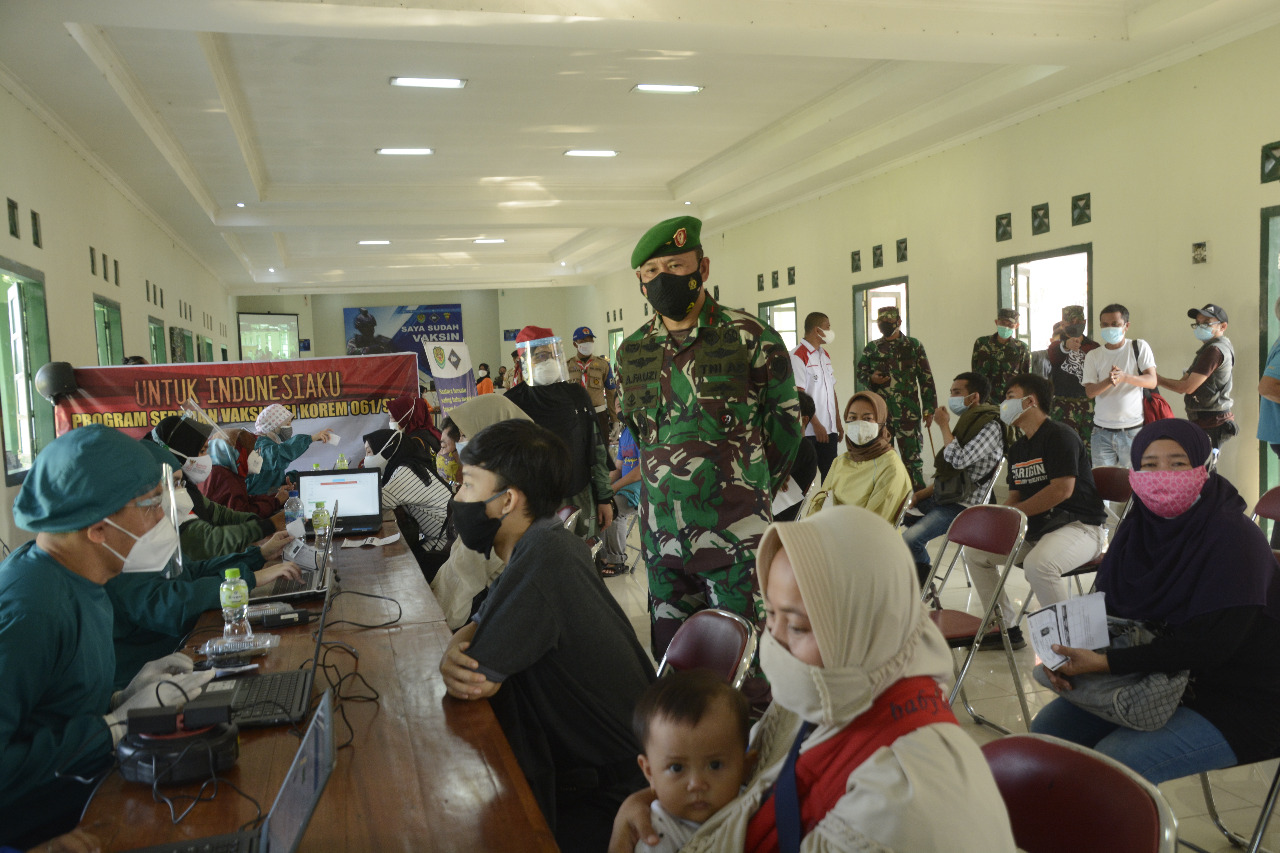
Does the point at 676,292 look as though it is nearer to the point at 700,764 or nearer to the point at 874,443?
the point at 700,764

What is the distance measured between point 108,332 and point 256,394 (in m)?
3.52

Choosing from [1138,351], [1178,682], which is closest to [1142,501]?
[1178,682]

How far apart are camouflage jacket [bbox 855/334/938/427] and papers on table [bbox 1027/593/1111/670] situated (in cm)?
489

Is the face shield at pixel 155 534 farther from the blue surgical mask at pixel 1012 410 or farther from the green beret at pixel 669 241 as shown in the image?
the blue surgical mask at pixel 1012 410

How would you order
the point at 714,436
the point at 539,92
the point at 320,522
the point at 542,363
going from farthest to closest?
the point at 539,92, the point at 542,363, the point at 320,522, the point at 714,436

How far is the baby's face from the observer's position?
1491 mm

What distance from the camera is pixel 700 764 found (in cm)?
151

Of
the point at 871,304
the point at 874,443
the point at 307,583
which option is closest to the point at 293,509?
the point at 307,583

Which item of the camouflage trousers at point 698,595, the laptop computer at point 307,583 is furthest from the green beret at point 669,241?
the laptop computer at point 307,583

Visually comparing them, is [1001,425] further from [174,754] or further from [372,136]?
[372,136]

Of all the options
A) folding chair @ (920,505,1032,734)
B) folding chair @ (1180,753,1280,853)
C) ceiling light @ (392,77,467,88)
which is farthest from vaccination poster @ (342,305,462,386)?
folding chair @ (1180,753,1280,853)

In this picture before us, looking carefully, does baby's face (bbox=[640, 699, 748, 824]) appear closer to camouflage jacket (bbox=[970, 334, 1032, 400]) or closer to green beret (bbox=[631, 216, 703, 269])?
green beret (bbox=[631, 216, 703, 269])

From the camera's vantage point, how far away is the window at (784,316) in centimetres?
1225

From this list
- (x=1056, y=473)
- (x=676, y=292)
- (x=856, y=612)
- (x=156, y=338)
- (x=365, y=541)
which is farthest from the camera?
(x=156, y=338)
